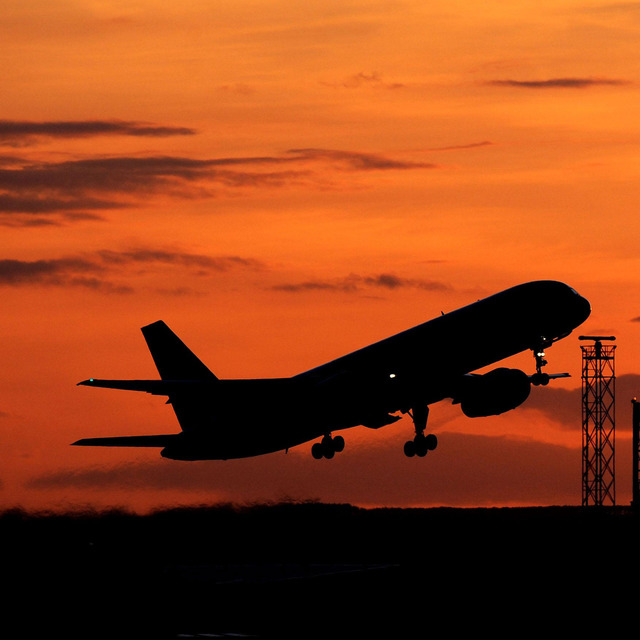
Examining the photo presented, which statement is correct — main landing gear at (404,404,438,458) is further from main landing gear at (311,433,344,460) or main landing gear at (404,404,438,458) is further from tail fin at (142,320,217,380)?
tail fin at (142,320,217,380)

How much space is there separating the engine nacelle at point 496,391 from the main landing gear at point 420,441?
147 inches

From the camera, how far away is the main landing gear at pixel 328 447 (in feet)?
276

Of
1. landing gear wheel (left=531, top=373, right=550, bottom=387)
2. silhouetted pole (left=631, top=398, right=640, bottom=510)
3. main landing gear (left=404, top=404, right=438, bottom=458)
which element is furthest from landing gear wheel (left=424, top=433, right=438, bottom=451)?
silhouetted pole (left=631, top=398, right=640, bottom=510)

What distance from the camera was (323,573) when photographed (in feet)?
237

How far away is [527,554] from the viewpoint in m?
78.6

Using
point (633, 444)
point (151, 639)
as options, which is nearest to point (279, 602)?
point (151, 639)

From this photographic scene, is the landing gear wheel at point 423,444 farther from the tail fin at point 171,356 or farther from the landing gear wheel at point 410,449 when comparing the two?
the tail fin at point 171,356

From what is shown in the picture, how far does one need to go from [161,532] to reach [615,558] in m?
26.8

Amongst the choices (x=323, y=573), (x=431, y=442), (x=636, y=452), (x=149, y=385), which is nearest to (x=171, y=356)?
(x=149, y=385)

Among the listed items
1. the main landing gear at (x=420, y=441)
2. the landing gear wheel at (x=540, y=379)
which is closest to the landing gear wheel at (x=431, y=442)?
the main landing gear at (x=420, y=441)

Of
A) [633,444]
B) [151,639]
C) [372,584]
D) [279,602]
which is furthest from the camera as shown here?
[633,444]

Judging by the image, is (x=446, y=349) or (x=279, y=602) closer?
(x=279, y=602)

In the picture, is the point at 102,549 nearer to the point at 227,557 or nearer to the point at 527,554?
the point at 227,557

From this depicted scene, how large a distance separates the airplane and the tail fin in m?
0.11
